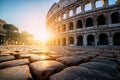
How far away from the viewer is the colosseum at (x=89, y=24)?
13.3 metres

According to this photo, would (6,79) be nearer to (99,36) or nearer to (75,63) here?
(75,63)

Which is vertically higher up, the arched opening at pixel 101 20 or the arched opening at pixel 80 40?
the arched opening at pixel 101 20

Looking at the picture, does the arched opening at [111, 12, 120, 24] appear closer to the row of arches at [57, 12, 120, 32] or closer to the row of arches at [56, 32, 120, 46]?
the row of arches at [57, 12, 120, 32]

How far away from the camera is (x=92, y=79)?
2.32ft

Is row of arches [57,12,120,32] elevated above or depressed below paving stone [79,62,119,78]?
above

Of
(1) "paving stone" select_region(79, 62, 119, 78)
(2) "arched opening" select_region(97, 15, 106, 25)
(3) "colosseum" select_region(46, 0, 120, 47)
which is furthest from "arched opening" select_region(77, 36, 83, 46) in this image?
(1) "paving stone" select_region(79, 62, 119, 78)

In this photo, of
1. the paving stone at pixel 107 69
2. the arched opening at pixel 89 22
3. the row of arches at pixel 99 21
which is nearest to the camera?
the paving stone at pixel 107 69

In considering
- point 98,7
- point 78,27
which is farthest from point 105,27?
point 78,27

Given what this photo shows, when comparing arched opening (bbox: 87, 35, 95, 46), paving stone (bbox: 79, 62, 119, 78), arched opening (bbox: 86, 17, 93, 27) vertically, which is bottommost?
paving stone (bbox: 79, 62, 119, 78)

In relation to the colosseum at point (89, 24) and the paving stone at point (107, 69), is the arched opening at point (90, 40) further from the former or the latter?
the paving stone at point (107, 69)

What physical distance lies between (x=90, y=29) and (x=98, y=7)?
12.5 feet

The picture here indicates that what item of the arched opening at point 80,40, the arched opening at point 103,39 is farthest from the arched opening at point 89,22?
the arched opening at point 103,39

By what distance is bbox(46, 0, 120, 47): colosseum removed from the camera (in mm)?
13289

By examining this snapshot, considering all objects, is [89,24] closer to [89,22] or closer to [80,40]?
[89,22]
